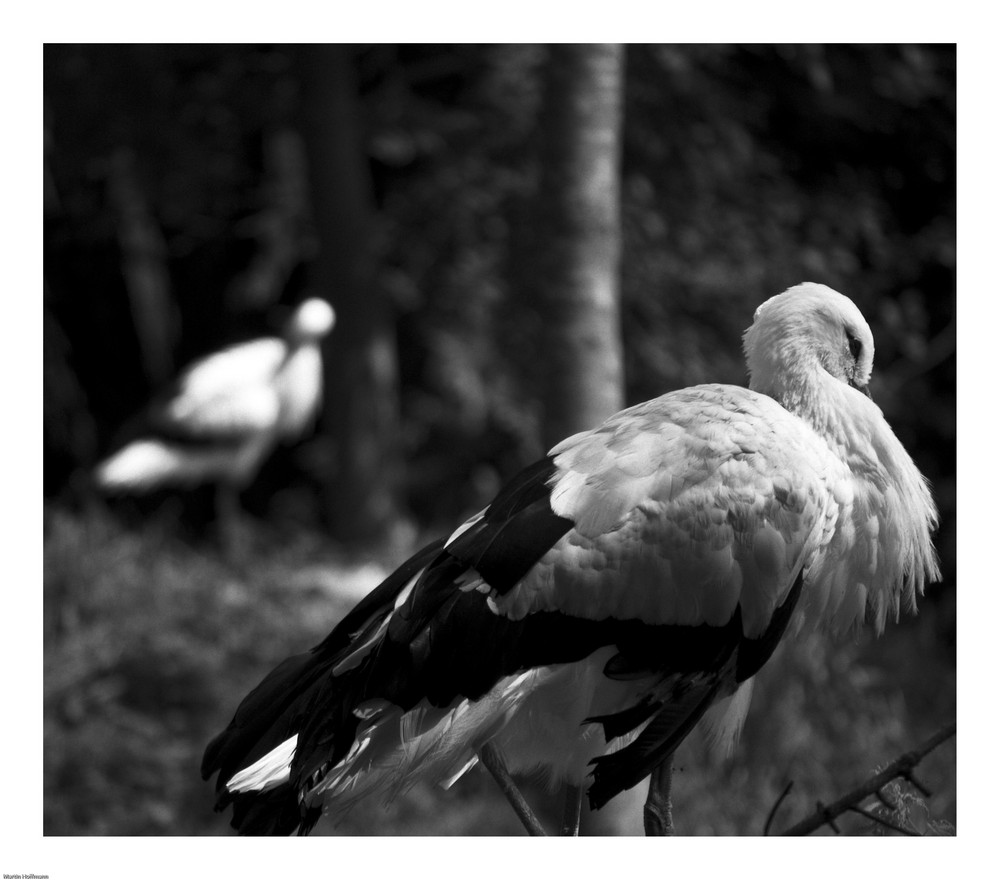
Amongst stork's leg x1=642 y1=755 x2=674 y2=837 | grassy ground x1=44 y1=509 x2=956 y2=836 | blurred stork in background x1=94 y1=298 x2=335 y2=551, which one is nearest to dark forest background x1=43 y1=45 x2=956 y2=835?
grassy ground x1=44 y1=509 x2=956 y2=836

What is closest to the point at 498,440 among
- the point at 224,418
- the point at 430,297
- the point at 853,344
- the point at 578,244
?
the point at 430,297

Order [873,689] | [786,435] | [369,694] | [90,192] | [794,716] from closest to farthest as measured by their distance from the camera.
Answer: [369,694] → [786,435] → [794,716] → [873,689] → [90,192]

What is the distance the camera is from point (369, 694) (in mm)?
1855

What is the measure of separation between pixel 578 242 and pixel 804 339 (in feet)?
2.94

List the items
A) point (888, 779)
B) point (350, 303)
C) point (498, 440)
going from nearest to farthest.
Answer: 1. point (888, 779)
2. point (350, 303)
3. point (498, 440)

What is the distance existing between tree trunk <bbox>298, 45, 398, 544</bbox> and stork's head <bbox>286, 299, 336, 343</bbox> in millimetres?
79

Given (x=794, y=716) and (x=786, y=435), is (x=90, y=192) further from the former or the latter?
(x=786, y=435)

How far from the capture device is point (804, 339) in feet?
7.16

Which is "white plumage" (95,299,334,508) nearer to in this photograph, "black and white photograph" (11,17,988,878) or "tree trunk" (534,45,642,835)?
"black and white photograph" (11,17,988,878)

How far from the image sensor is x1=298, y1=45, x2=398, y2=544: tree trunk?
524 cm

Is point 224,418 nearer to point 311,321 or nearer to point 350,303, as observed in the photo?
point 311,321

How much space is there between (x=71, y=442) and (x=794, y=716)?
365 centimetres

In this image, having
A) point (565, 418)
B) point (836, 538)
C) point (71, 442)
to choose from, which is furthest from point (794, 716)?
point (71, 442)

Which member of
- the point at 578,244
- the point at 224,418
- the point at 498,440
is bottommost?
the point at 498,440
